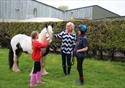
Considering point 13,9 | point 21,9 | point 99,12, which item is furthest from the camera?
point 99,12

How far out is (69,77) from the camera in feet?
37.5

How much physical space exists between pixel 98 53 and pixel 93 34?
110cm

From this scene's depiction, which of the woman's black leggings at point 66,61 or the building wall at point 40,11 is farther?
the building wall at point 40,11

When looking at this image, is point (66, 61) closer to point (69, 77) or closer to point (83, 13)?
point (69, 77)

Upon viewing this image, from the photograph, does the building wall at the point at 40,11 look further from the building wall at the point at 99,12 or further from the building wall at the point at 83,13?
the building wall at the point at 99,12

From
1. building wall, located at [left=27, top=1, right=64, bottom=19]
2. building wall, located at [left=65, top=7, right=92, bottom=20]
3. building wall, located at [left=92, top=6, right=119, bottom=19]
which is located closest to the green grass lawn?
building wall, located at [left=27, top=1, right=64, bottom=19]

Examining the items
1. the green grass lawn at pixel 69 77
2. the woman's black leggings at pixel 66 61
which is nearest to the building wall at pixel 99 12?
the green grass lawn at pixel 69 77

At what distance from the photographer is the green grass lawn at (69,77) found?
1023 centimetres

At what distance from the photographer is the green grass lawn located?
10.2 meters

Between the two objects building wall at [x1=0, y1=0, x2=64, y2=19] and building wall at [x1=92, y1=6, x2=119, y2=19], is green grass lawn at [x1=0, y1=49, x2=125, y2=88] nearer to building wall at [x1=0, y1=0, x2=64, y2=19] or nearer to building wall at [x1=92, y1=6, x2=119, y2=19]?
building wall at [x1=0, y1=0, x2=64, y2=19]

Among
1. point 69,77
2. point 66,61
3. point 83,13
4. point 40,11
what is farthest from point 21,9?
point 69,77

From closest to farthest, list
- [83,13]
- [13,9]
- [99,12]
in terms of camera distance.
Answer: [13,9]
[83,13]
[99,12]

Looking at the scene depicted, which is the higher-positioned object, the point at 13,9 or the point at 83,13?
the point at 13,9

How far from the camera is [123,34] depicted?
1602cm
